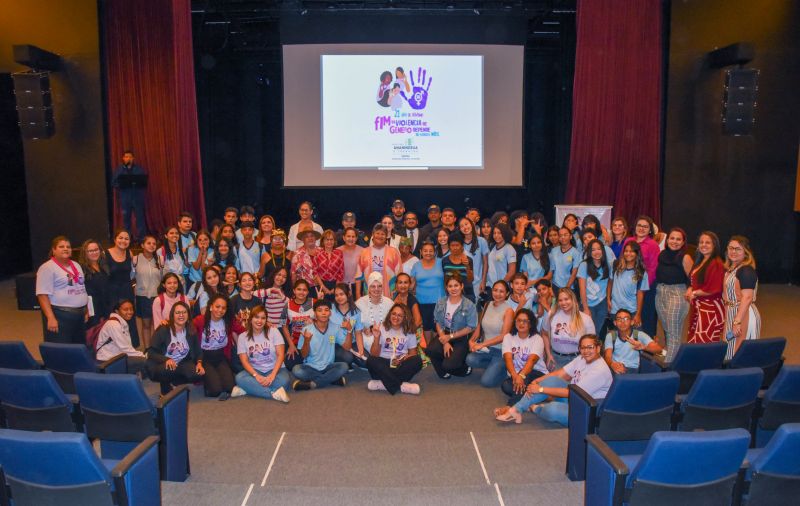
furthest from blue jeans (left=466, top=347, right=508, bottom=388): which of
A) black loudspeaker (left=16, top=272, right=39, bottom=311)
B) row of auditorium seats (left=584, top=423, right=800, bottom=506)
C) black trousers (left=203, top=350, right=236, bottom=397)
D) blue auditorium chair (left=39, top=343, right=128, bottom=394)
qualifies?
black loudspeaker (left=16, top=272, right=39, bottom=311)

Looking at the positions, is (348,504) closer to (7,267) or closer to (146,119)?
(146,119)

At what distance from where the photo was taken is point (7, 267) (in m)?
11.5

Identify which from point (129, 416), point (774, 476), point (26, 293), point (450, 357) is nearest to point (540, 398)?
point (450, 357)

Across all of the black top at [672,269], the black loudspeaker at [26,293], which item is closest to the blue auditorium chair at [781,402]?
the black top at [672,269]

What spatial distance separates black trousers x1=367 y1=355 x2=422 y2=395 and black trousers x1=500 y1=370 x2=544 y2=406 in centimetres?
82

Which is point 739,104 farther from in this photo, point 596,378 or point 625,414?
point 625,414

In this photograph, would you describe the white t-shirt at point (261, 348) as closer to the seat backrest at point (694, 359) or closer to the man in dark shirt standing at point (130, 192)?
the seat backrest at point (694, 359)

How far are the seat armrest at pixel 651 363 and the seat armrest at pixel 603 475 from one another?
1587 millimetres

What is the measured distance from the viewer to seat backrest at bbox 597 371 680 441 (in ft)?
12.9

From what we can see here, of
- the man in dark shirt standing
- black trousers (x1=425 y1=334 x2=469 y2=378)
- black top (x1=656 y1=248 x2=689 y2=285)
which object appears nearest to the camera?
black top (x1=656 y1=248 x2=689 y2=285)

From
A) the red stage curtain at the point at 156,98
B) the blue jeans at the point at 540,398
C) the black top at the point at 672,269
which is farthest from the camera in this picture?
the red stage curtain at the point at 156,98

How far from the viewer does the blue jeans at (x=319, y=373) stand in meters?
6.14

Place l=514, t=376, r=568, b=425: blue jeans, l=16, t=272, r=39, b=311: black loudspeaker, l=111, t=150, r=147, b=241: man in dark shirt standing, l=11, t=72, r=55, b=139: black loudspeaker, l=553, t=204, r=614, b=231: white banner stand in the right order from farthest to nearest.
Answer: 1. l=111, t=150, r=147, b=241: man in dark shirt standing
2. l=11, t=72, r=55, b=139: black loudspeaker
3. l=553, t=204, r=614, b=231: white banner stand
4. l=16, t=272, r=39, b=311: black loudspeaker
5. l=514, t=376, r=568, b=425: blue jeans

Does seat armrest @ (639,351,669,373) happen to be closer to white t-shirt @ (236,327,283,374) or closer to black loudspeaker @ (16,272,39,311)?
white t-shirt @ (236,327,283,374)
